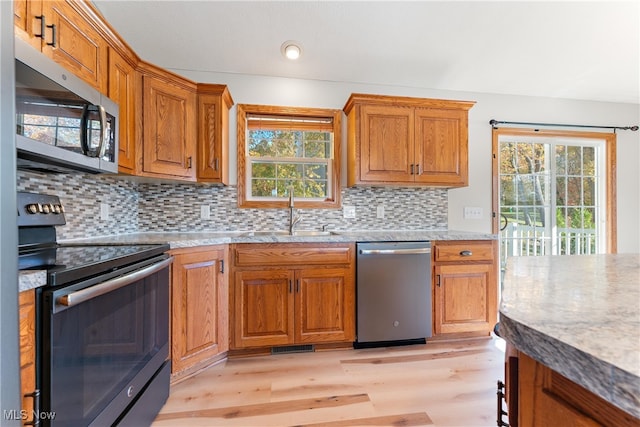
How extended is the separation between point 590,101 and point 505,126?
45.6 inches

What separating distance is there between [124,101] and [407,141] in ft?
7.02

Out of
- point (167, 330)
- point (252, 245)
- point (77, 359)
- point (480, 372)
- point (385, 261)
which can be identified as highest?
point (252, 245)

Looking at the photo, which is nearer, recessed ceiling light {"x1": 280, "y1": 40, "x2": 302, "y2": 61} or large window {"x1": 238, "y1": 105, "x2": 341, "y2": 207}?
recessed ceiling light {"x1": 280, "y1": 40, "x2": 302, "y2": 61}

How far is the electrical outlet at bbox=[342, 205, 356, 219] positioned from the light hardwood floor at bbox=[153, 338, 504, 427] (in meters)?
1.21

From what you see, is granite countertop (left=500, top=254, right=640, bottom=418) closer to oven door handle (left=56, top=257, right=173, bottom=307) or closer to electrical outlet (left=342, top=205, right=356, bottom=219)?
oven door handle (left=56, top=257, right=173, bottom=307)

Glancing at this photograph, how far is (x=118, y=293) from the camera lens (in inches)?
44.5

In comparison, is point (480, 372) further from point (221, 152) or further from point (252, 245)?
point (221, 152)

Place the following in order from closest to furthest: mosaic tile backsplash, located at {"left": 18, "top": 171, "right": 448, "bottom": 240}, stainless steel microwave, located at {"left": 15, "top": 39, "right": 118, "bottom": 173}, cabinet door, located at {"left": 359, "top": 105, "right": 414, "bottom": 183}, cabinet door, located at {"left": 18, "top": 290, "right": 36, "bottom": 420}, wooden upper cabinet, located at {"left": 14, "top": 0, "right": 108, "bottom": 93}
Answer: cabinet door, located at {"left": 18, "top": 290, "right": 36, "bottom": 420}, stainless steel microwave, located at {"left": 15, "top": 39, "right": 118, "bottom": 173}, wooden upper cabinet, located at {"left": 14, "top": 0, "right": 108, "bottom": 93}, mosaic tile backsplash, located at {"left": 18, "top": 171, "right": 448, "bottom": 240}, cabinet door, located at {"left": 359, "top": 105, "right": 414, "bottom": 183}

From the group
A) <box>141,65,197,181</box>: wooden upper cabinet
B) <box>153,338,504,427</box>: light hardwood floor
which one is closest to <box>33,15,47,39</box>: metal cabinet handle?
<box>141,65,197,181</box>: wooden upper cabinet

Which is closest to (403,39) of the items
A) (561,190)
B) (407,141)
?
(407,141)

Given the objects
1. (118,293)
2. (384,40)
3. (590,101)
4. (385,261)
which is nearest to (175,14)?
(384,40)

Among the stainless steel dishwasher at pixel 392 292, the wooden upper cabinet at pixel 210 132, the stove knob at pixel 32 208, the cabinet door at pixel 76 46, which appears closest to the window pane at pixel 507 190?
the stainless steel dishwasher at pixel 392 292

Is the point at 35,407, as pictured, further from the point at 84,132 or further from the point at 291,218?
the point at 291,218

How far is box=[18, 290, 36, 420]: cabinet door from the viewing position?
75cm
